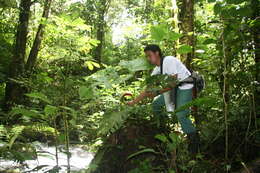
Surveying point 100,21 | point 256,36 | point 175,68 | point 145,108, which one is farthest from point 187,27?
point 100,21

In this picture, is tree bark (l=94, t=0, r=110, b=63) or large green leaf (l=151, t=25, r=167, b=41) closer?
large green leaf (l=151, t=25, r=167, b=41)

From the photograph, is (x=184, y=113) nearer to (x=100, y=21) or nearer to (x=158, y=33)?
(x=158, y=33)

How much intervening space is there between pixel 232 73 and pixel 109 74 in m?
1.35

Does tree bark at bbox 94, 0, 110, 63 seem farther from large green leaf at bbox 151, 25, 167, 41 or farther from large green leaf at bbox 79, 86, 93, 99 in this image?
large green leaf at bbox 79, 86, 93, 99

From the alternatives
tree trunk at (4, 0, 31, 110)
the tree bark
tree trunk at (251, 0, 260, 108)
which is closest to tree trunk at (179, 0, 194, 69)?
tree trunk at (251, 0, 260, 108)

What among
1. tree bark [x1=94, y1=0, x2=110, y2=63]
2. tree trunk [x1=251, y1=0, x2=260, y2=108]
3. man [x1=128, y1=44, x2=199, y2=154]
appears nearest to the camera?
tree trunk [x1=251, y1=0, x2=260, y2=108]

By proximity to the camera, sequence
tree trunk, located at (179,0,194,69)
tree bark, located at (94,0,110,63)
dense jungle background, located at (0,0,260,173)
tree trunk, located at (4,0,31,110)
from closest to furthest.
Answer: dense jungle background, located at (0,0,260,173)
tree trunk, located at (179,0,194,69)
tree trunk, located at (4,0,31,110)
tree bark, located at (94,0,110,63)

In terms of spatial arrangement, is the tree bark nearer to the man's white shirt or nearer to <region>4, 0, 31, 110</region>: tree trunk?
<region>4, 0, 31, 110</region>: tree trunk

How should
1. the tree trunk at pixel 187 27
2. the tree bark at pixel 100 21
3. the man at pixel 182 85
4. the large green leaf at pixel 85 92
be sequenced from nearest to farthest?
the large green leaf at pixel 85 92
the man at pixel 182 85
the tree trunk at pixel 187 27
the tree bark at pixel 100 21

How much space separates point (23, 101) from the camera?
992cm

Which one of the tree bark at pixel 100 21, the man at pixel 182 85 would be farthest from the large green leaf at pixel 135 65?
the tree bark at pixel 100 21

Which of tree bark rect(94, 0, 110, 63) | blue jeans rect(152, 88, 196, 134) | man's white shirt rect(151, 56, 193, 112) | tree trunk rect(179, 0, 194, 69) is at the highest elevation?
tree bark rect(94, 0, 110, 63)

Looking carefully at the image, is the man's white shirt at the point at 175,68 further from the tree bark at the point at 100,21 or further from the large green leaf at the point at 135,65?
the tree bark at the point at 100,21

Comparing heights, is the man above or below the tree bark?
below
